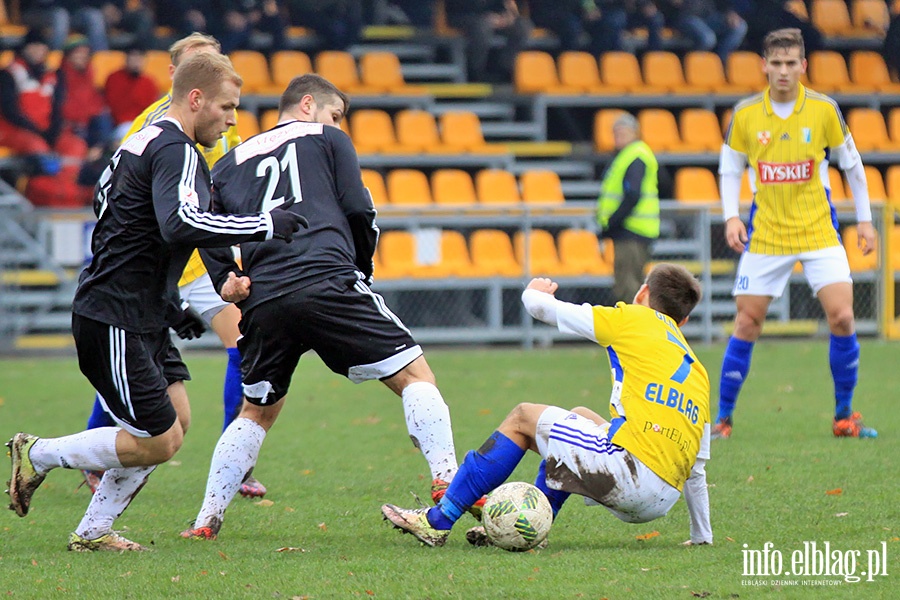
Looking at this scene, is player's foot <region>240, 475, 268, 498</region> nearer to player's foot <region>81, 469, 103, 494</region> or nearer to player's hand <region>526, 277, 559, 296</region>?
player's foot <region>81, 469, 103, 494</region>

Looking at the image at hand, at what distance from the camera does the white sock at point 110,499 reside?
505 cm

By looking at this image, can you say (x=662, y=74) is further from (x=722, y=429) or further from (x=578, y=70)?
(x=722, y=429)

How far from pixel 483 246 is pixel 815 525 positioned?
9431mm

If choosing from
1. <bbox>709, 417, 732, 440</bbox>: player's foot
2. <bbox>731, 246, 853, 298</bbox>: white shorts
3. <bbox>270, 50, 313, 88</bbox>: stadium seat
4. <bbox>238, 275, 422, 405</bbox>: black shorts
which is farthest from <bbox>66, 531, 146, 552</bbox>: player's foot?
<bbox>270, 50, 313, 88</bbox>: stadium seat

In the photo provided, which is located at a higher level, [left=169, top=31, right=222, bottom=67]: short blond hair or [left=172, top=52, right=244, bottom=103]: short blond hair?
[left=169, top=31, right=222, bottom=67]: short blond hair

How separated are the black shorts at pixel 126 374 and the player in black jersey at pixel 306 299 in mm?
388

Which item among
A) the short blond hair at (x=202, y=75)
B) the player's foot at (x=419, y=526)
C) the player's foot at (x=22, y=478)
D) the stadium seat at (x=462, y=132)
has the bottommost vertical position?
the player's foot at (x=419, y=526)

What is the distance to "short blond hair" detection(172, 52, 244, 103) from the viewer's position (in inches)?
189

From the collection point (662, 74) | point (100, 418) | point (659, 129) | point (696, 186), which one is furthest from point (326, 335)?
point (662, 74)

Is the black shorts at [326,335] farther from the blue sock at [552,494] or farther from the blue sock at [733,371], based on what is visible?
the blue sock at [733,371]

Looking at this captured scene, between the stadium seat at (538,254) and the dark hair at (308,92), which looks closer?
the dark hair at (308,92)

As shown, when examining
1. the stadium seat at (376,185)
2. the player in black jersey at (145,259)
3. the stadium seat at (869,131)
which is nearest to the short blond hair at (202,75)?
the player in black jersey at (145,259)

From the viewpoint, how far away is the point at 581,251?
14.5 metres

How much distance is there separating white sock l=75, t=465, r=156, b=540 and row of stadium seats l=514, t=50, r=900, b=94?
13.2m
